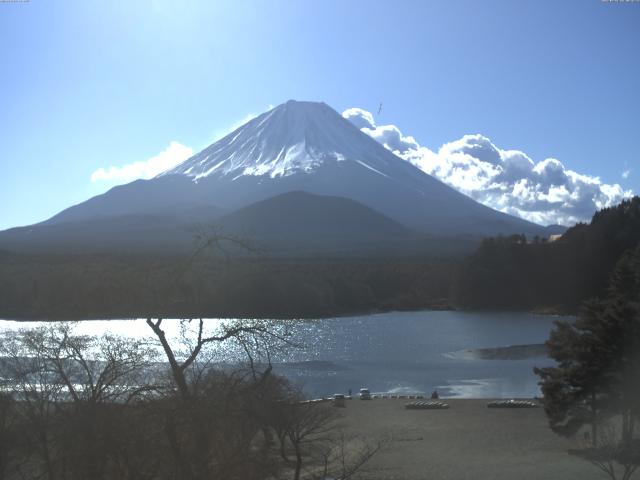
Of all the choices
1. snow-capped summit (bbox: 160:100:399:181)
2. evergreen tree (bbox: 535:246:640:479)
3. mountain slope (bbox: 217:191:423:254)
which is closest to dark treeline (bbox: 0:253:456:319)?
evergreen tree (bbox: 535:246:640:479)

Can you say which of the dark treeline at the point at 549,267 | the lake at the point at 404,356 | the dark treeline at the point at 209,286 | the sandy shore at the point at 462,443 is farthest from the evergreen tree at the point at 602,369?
the dark treeline at the point at 549,267

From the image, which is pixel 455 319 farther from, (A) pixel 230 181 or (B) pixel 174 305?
(A) pixel 230 181

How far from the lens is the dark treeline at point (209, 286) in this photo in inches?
185

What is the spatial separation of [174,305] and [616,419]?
11069mm

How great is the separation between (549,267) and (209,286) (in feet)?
149

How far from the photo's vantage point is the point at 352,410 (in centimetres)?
1620

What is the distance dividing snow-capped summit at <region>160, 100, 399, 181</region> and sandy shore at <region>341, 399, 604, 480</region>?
3144 inches

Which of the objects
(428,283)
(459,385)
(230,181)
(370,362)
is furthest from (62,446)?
(230,181)

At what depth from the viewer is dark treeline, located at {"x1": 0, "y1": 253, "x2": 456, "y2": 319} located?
4.70 m

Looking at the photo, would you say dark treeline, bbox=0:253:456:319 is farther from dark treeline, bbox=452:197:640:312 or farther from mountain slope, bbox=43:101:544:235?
mountain slope, bbox=43:101:544:235

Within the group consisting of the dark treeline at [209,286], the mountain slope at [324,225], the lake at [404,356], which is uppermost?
the mountain slope at [324,225]

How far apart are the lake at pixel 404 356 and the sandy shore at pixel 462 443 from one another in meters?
2.10

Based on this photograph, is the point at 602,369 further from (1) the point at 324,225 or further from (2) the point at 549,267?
(1) the point at 324,225

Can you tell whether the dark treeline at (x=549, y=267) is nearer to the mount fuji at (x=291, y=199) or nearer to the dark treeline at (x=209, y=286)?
the dark treeline at (x=209, y=286)
